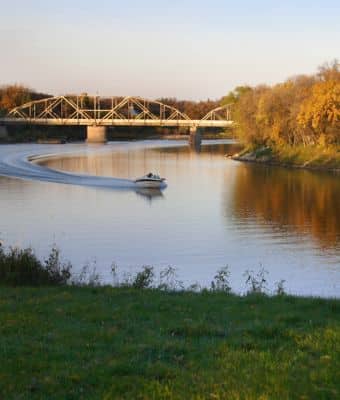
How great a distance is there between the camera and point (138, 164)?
235ft

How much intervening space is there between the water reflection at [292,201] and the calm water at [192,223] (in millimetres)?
59

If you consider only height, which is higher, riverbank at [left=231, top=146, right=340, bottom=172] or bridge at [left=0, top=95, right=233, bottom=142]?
bridge at [left=0, top=95, right=233, bottom=142]

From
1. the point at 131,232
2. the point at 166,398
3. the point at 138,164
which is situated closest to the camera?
Answer: the point at 166,398

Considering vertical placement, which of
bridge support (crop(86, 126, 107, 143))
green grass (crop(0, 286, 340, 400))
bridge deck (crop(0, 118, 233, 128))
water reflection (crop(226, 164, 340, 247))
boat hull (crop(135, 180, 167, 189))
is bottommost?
water reflection (crop(226, 164, 340, 247))

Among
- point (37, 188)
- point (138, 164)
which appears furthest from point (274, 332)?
point (138, 164)

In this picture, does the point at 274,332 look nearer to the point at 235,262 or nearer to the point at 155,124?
the point at 235,262

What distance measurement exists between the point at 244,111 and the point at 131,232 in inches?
2222

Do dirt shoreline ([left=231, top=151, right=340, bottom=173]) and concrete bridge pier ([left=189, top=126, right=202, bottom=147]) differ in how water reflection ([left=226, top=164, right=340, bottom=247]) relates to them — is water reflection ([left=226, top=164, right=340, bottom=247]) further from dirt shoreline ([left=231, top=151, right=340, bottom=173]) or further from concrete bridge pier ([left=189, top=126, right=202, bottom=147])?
concrete bridge pier ([left=189, top=126, right=202, bottom=147])

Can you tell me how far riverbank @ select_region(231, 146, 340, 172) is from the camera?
2537 inches

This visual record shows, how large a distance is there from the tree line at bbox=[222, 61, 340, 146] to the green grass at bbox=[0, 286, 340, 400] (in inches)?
2171

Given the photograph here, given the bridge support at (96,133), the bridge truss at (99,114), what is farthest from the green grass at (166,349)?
the bridge support at (96,133)

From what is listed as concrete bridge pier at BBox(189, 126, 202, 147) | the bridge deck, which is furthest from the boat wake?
the bridge deck

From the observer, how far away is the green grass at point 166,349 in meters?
5.51

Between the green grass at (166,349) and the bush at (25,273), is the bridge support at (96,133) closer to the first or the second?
the bush at (25,273)
